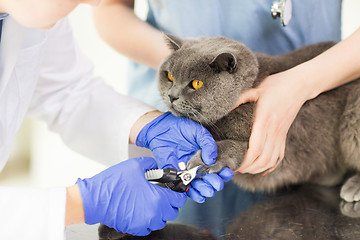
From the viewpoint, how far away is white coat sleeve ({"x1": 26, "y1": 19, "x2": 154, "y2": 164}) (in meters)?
1.46

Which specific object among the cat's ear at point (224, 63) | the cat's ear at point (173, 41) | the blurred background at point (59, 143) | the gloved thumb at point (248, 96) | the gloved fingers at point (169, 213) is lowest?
the blurred background at point (59, 143)

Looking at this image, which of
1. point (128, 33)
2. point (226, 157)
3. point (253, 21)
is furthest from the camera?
point (128, 33)

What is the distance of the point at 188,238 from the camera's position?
105 centimetres

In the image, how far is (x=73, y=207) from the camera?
0.99 metres

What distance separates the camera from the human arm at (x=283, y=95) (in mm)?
1206

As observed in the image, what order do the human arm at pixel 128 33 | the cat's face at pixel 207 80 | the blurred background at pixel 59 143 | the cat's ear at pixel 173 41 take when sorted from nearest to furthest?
the cat's face at pixel 207 80
the cat's ear at pixel 173 41
the human arm at pixel 128 33
the blurred background at pixel 59 143

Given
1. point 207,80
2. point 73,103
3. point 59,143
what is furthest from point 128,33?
point 59,143

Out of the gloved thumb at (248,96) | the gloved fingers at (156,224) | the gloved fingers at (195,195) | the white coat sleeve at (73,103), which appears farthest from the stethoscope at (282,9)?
the gloved fingers at (156,224)

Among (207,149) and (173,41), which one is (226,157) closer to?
(207,149)

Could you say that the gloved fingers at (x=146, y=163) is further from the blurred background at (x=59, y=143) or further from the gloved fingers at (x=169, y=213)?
the blurred background at (x=59, y=143)

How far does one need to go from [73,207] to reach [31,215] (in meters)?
0.10

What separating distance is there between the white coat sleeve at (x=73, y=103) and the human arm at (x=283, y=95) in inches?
16.6

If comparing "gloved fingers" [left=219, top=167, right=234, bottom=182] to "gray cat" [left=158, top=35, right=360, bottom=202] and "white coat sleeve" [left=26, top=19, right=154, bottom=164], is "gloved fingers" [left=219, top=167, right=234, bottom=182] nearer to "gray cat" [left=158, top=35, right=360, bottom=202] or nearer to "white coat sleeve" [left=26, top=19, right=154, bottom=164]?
"gray cat" [left=158, top=35, right=360, bottom=202]

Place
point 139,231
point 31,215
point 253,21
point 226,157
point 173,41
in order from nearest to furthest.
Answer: point 31,215
point 139,231
point 226,157
point 173,41
point 253,21
